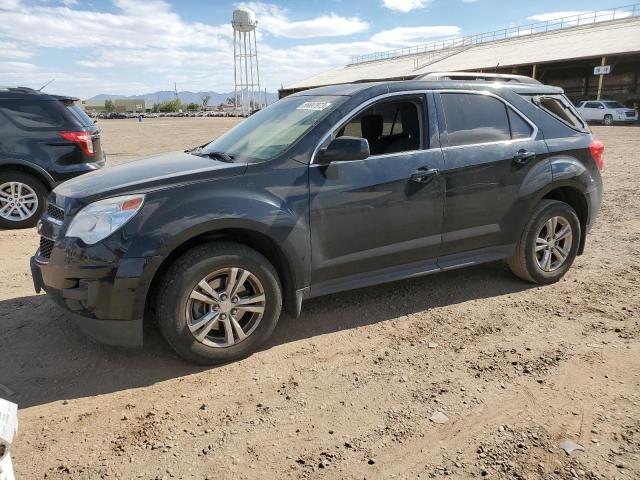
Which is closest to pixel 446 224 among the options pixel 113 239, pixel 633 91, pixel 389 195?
pixel 389 195

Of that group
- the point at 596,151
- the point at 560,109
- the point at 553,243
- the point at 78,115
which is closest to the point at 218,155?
the point at 553,243

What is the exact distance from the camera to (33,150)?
22.7 feet

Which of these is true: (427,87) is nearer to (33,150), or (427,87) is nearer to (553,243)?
(553,243)

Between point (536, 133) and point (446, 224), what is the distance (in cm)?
125

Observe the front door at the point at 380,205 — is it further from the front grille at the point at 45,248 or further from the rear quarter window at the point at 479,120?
the front grille at the point at 45,248

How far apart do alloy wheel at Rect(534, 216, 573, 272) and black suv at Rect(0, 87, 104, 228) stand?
5980 millimetres

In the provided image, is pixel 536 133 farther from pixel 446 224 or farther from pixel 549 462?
pixel 549 462

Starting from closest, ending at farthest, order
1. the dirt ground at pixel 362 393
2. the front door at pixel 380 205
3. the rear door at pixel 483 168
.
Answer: the dirt ground at pixel 362 393, the front door at pixel 380 205, the rear door at pixel 483 168

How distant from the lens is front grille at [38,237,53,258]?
3.33 metres

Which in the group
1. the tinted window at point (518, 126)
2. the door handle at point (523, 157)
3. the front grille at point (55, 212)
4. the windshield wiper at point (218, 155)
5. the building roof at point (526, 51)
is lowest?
the front grille at point (55, 212)

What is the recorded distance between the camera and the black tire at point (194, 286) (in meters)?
3.12

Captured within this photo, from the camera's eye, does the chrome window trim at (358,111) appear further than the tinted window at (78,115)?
No

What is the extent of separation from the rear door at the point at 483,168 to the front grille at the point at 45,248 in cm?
284

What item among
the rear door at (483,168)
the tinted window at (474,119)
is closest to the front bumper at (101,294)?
the rear door at (483,168)
